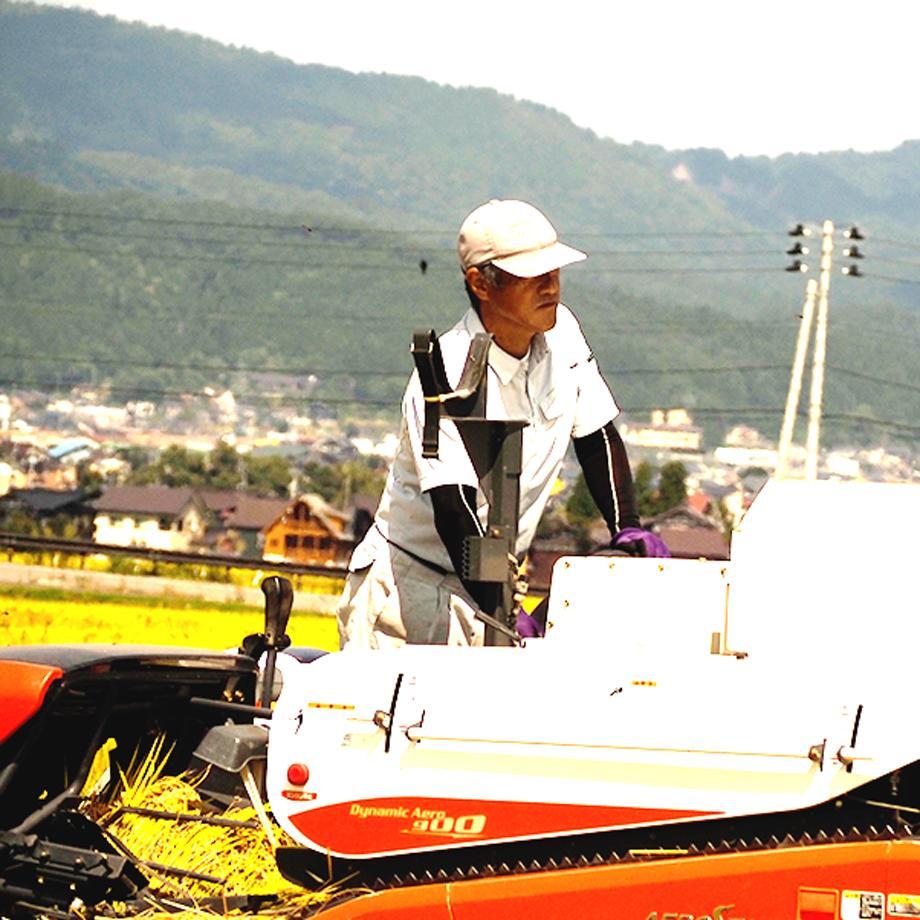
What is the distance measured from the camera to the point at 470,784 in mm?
5840

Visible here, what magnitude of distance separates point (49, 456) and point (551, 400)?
618ft

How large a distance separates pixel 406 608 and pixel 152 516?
10907cm

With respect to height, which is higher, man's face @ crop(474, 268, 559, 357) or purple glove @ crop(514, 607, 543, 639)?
man's face @ crop(474, 268, 559, 357)

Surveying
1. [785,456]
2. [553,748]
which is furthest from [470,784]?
[785,456]

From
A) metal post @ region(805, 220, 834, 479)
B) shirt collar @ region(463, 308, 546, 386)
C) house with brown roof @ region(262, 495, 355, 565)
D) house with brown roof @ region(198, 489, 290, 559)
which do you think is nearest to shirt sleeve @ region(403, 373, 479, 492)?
shirt collar @ region(463, 308, 546, 386)

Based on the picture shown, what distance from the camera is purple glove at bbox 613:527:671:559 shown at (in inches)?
277

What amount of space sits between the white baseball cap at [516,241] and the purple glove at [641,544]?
2.97 ft

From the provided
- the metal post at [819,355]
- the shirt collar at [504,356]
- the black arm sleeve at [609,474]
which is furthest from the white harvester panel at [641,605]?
the metal post at [819,355]

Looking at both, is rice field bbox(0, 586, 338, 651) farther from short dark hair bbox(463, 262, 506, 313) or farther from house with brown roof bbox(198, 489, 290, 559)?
house with brown roof bbox(198, 489, 290, 559)

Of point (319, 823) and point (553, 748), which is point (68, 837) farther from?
point (553, 748)

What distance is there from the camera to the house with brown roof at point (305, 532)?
102 m

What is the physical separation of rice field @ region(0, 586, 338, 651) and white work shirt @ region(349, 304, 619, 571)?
11866 mm

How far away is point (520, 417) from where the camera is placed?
23.2ft

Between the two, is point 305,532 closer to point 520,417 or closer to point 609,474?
point 609,474
